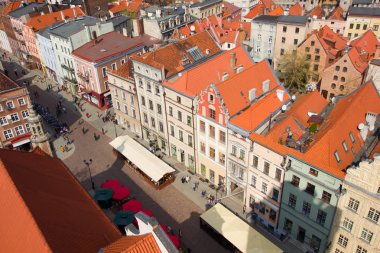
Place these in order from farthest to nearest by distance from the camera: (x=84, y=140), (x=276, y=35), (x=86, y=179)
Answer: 1. (x=276, y=35)
2. (x=84, y=140)
3. (x=86, y=179)

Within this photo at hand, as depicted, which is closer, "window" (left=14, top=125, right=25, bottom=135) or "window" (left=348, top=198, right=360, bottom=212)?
"window" (left=348, top=198, right=360, bottom=212)

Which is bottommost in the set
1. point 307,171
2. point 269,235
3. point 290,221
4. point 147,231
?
point 269,235

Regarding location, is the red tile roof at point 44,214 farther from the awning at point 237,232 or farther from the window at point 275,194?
the window at point 275,194

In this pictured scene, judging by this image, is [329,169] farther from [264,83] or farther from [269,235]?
[264,83]

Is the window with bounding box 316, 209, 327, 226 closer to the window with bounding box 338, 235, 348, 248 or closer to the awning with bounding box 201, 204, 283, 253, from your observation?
the window with bounding box 338, 235, 348, 248

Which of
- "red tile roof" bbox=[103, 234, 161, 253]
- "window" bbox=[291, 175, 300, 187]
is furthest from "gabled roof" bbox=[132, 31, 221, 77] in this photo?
"red tile roof" bbox=[103, 234, 161, 253]

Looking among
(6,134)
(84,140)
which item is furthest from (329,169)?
(6,134)

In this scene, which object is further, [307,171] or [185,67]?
[185,67]
